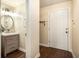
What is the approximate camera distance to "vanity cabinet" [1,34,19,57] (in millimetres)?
2555

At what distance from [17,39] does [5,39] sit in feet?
2.09

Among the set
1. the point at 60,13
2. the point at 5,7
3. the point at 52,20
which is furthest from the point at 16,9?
the point at 60,13

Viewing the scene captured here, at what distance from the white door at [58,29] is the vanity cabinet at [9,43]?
6.01 feet

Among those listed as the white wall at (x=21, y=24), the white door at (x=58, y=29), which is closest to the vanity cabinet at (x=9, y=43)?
the white wall at (x=21, y=24)

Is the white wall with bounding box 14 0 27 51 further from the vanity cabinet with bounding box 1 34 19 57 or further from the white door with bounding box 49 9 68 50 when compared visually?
the white door with bounding box 49 9 68 50

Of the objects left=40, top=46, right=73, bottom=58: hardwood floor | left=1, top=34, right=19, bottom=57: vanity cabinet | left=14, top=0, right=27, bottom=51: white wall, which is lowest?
left=40, top=46, right=73, bottom=58: hardwood floor

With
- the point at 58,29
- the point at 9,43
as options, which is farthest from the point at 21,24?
the point at 58,29

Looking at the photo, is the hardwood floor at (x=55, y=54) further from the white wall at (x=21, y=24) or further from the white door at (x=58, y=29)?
the white wall at (x=21, y=24)

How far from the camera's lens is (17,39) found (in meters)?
3.13

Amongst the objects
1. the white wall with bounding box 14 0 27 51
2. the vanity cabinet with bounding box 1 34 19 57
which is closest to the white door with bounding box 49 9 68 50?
the white wall with bounding box 14 0 27 51

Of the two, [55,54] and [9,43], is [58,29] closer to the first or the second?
[55,54]

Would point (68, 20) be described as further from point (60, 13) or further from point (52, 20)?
point (52, 20)

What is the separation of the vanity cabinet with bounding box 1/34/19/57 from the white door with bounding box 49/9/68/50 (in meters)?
1.83

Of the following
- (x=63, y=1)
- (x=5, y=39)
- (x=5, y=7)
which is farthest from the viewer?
(x=63, y=1)
